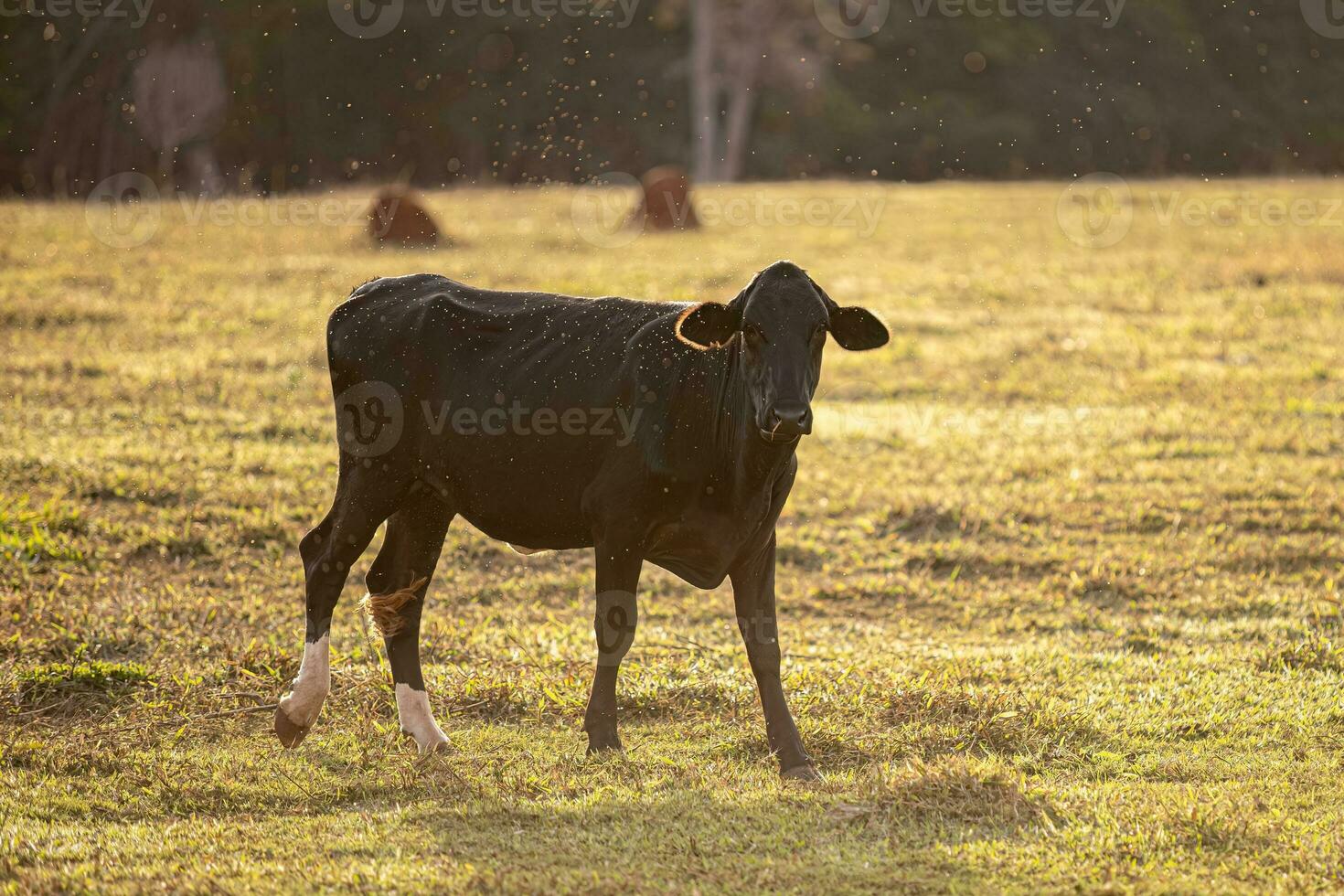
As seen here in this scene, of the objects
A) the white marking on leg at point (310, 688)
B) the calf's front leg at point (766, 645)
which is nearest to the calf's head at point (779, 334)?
the calf's front leg at point (766, 645)

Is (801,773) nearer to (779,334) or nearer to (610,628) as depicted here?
(610,628)

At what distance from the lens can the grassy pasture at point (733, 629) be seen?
17.9 feet

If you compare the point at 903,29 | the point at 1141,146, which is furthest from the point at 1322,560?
the point at 903,29

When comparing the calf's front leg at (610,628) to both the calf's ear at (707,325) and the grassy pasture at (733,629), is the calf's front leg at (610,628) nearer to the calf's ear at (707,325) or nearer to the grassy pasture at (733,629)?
the grassy pasture at (733,629)

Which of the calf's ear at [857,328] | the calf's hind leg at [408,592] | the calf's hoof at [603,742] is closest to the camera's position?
the calf's ear at [857,328]

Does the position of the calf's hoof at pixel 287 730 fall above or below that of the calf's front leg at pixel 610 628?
below

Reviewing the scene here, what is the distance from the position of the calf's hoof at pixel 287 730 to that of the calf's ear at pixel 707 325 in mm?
2300

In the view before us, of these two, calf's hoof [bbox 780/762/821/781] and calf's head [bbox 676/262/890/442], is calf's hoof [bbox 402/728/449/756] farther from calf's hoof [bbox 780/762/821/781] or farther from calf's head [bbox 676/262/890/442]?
calf's head [bbox 676/262/890/442]

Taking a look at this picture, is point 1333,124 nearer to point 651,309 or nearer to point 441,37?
point 441,37

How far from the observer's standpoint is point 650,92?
1668 inches

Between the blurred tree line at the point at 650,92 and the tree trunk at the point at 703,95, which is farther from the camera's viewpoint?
the tree trunk at the point at 703,95

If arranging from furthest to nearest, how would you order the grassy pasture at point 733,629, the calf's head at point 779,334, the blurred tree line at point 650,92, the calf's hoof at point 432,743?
1. the blurred tree line at point 650,92
2. the calf's hoof at point 432,743
3. the calf's head at point 779,334
4. the grassy pasture at point 733,629

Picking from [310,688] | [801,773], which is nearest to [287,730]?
[310,688]

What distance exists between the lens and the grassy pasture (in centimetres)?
→ 545
